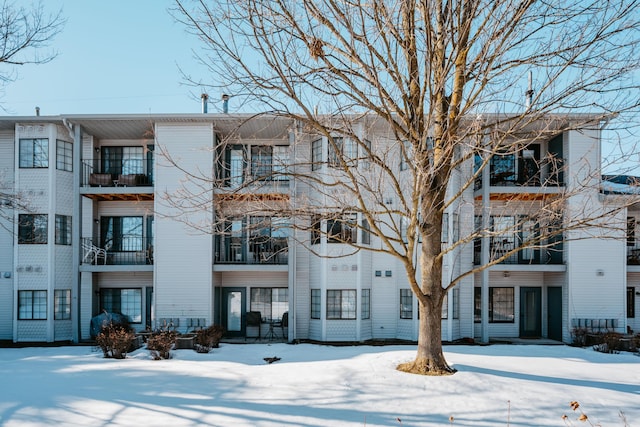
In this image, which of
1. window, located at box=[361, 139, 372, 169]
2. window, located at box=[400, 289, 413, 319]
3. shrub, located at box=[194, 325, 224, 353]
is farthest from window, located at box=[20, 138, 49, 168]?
window, located at box=[400, 289, 413, 319]

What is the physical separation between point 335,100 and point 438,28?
2280 mm

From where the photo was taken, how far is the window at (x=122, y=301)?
1788 centimetres

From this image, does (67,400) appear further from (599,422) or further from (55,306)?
(55,306)

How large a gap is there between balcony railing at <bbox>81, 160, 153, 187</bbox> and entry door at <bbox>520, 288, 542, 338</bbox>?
1549cm

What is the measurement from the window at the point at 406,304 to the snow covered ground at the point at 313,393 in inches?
205

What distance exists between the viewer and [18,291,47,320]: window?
16.4m

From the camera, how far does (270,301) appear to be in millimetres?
17875

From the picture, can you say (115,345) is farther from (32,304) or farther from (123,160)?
(123,160)

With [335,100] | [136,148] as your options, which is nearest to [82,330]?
[136,148]

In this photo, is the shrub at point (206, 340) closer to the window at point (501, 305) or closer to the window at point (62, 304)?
the window at point (62, 304)

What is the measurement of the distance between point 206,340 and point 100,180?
24.8 feet

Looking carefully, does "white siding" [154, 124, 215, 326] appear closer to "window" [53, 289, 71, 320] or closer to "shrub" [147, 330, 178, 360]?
"shrub" [147, 330, 178, 360]

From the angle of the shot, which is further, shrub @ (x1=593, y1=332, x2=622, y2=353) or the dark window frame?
the dark window frame

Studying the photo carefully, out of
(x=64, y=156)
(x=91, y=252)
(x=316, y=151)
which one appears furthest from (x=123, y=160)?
(x=316, y=151)
